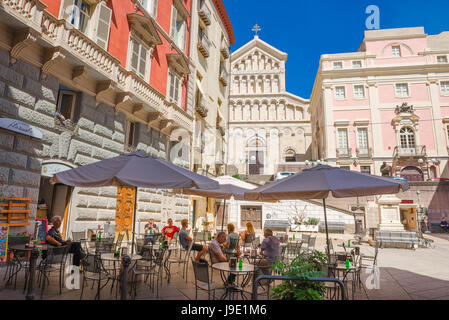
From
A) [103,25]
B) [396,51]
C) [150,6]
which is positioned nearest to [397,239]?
[103,25]

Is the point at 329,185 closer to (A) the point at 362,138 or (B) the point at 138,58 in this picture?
(B) the point at 138,58

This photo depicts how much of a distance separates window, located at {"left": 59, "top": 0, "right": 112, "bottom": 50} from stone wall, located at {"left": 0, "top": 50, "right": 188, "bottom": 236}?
2.21 meters

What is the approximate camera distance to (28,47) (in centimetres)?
771

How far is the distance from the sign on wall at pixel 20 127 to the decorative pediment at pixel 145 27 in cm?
664

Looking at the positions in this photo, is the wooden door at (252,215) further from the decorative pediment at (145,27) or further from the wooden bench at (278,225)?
the decorative pediment at (145,27)

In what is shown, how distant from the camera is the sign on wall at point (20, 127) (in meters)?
6.93

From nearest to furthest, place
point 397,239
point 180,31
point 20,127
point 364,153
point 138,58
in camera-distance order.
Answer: point 20,127, point 138,58, point 397,239, point 180,31, point 364,153

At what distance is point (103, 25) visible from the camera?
34.2 feet

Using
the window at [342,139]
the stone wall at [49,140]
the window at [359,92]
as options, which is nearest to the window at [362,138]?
the window at [342,139]

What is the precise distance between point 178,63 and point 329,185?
12.6 metres

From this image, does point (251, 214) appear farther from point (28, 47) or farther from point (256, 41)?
point (256, 41)

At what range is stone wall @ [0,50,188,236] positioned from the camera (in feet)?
23.7
